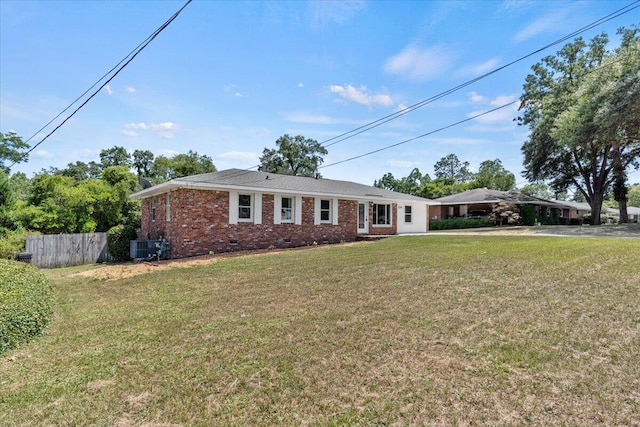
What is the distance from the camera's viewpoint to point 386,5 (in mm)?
11617

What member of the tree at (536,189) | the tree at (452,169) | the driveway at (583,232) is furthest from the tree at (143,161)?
the tree at (536,189)

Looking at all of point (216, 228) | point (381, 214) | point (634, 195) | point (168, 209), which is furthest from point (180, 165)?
point (634, 195)

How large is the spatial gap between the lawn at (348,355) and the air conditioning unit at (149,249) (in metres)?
7.11

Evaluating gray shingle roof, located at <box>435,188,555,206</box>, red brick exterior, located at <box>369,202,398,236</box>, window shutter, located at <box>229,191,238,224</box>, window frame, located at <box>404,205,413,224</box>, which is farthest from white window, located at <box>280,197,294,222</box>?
gray shingle roof, located at <box>435,188,555,206</box>

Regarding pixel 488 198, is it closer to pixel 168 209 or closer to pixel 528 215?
pixel 528 215

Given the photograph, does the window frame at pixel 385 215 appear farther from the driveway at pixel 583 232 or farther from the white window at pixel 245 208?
the white window at pixel 245 208

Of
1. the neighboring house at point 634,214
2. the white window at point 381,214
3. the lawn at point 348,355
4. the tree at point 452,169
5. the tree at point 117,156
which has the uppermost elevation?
the tree at point 452,169

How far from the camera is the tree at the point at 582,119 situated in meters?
18.9

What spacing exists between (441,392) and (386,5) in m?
12.3

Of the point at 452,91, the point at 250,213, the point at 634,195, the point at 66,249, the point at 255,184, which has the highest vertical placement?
the point at 634,195

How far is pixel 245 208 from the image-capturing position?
50.6ft

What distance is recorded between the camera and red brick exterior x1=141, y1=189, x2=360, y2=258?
13.8m

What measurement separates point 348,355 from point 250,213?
39.9ft

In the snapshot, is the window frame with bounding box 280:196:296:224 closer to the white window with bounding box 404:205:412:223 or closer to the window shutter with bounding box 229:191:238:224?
the window shutter with bounding box 229:191:238:224
